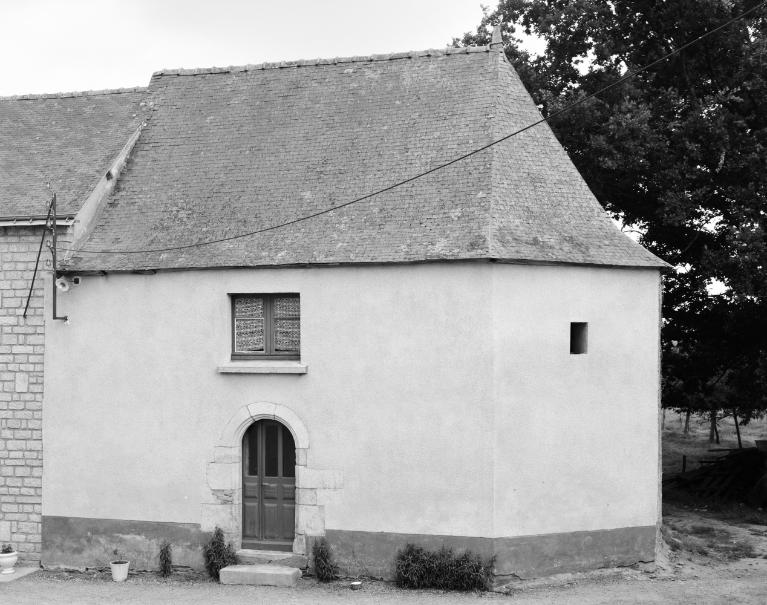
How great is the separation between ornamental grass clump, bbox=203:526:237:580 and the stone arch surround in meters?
0.14

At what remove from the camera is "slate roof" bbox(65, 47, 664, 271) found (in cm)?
1550

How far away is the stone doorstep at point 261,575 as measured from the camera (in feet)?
49.0

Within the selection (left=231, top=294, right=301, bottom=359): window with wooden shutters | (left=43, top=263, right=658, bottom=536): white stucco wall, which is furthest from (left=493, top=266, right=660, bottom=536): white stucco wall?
(left=231, top=294, right=301, bottom=359): window with wooden shutters

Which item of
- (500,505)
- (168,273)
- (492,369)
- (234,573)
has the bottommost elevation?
(234,573)

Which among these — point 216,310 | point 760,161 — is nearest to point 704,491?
point 760,161

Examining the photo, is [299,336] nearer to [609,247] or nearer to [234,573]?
[234,573]

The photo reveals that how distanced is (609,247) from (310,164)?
5.25 m

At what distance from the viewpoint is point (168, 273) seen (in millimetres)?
16109

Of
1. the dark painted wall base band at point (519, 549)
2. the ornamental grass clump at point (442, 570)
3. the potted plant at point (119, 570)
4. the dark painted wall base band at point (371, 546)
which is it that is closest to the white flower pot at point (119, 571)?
the potted plant at point (119, 570)

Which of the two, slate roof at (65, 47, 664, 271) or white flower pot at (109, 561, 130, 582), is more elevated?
slate roof at (65, 47, 664, 271)

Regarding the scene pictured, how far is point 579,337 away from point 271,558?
19.6ft

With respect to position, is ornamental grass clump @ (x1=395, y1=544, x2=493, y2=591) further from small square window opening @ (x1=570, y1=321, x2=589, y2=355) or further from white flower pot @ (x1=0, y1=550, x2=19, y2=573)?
white flower pot @ (x1=0, y1=550, x2=19, y2=573)

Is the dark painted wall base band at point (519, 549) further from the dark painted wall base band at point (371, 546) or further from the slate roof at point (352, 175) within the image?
the slate roof at point (352, 175)

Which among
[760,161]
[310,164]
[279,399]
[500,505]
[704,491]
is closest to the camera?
[500,505]
